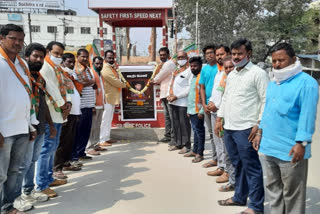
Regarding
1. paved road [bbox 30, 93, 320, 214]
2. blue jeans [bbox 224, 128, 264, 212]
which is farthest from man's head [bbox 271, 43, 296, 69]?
paved road [bbox 30, 93, 320, 214]

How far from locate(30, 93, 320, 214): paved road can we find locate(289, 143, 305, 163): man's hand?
47.3 inches

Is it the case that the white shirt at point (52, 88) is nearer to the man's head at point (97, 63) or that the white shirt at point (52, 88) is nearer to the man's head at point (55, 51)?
the man's head at point (55, 51)

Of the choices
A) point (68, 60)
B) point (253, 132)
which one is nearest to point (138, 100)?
point (68, 60)

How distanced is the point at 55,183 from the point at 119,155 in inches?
67.0

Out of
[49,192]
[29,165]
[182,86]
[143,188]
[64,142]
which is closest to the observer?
[29,165]

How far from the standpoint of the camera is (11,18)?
4022 cm

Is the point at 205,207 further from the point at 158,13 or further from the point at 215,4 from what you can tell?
the point at 215,4

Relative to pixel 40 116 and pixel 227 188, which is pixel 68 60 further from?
pixel 227 188

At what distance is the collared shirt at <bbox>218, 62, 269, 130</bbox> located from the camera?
291 cm

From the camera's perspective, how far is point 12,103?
2.66m

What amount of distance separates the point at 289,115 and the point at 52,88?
2.75 metres

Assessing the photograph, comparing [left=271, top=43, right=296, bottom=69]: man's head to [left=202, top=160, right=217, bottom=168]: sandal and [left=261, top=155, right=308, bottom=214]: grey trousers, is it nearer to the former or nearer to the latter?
[left=261, top=155, right=308, bottom=214]: grey trousers

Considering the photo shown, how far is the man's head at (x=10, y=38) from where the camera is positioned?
2.69 m

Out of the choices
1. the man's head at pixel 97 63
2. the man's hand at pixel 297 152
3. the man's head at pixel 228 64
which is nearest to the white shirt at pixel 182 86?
the man's head at pixel 97 63
